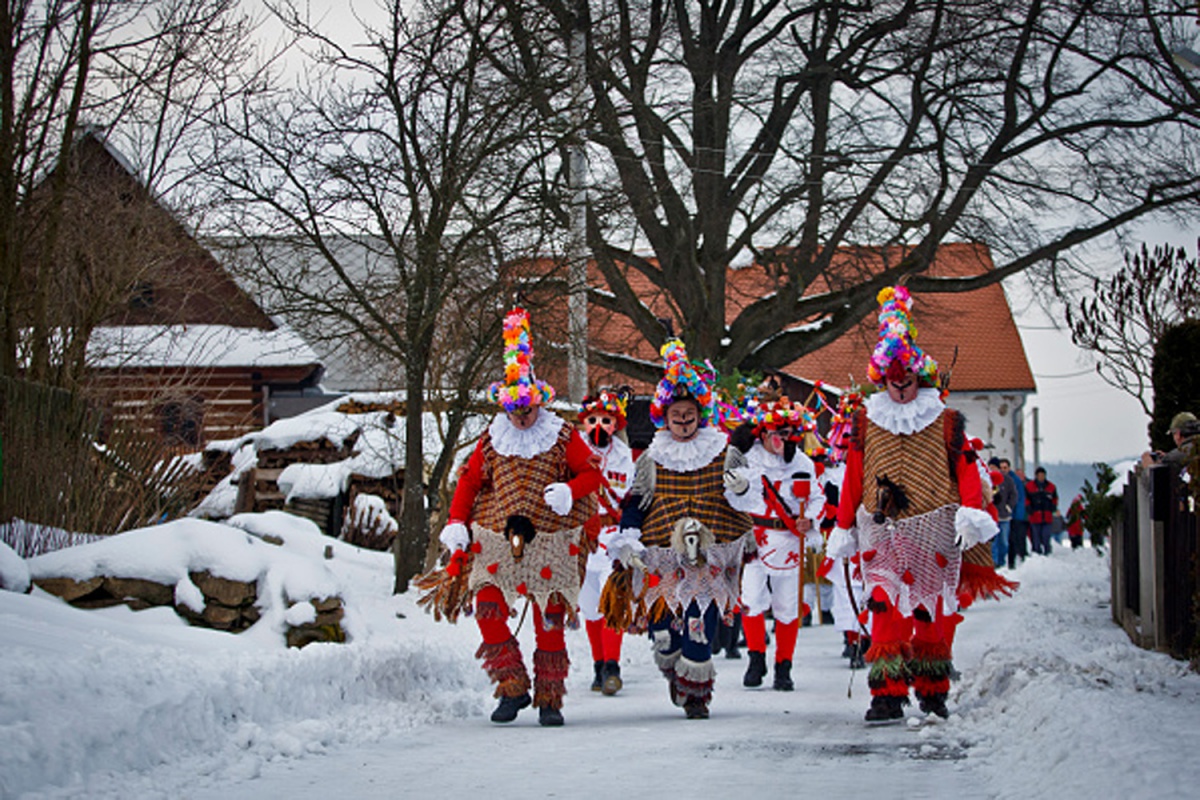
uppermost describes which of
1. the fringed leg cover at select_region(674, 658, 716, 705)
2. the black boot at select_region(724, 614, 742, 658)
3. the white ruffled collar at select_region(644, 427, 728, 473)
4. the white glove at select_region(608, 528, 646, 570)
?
the white ruffled collar at select_region(644, 427, 728, 473)

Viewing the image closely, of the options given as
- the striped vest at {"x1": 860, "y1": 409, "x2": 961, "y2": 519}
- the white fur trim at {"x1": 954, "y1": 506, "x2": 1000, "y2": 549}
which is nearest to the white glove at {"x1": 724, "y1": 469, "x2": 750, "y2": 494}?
the striped vest at {"x1": 860, "y1": 409, "x2": 961, "y2": 519}

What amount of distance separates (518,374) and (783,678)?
3.15m

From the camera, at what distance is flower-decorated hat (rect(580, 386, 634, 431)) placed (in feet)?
38.2

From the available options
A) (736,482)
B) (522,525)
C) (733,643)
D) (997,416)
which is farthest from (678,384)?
(997,416)

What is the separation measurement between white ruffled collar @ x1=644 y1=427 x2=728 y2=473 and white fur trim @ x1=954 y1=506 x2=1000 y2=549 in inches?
64.1

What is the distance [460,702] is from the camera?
8.77 m

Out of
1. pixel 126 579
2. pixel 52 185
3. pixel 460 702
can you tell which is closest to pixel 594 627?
pixel 460 702

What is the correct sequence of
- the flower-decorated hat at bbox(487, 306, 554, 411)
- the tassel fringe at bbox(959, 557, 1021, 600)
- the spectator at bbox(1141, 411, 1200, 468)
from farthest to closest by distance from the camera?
the spectator at bbox(1141, 411, 1200, 468)
the flower-decorated hat at bbox(487, 306, 554, 411)
the tassel fringe at bbox(959, 557, 1021, 600)

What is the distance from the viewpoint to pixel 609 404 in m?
11.6

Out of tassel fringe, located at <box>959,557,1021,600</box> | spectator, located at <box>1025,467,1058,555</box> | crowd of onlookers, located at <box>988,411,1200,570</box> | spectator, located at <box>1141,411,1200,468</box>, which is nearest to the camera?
tassel fringe, located at <box>959,557,1021,600</box>

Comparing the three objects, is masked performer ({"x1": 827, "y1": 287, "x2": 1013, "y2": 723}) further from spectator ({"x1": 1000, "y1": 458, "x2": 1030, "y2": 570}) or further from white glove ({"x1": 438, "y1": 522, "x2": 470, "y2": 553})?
spectator ({"x1": 1000, "y1": 458, "x2": 1030, "y2": 570})

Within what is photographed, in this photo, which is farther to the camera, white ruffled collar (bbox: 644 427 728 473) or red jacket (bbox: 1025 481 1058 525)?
red jacket (bbox: 1025 481 1058 525)

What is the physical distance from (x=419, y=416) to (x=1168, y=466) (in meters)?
6.45

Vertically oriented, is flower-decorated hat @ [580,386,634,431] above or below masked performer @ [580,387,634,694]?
above
